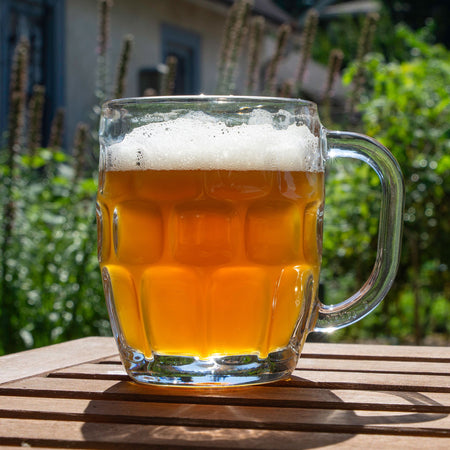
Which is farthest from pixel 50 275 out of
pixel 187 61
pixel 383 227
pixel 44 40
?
pixel 187 61

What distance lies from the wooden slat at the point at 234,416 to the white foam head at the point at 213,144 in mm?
352

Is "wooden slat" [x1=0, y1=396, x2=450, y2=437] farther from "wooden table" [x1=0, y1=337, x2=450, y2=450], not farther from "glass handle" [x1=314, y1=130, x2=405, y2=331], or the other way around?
"glass handle" [x1=314, y1=130, x2=405, y2=331]

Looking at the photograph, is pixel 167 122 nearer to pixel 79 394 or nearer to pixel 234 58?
pixel 79 394

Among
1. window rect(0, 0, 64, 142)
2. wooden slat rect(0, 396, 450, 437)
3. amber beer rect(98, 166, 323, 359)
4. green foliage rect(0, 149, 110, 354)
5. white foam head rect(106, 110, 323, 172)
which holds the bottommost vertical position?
green foliage rect(0, 149, 110, 354)

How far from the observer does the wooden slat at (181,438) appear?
91 cm

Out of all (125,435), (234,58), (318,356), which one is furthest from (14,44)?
(125,435)

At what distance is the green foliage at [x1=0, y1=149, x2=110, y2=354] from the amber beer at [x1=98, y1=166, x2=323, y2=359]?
1987 millimetres

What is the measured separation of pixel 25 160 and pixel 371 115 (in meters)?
1.77

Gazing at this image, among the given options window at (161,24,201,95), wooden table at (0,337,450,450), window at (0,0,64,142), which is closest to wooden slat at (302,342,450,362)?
wooden table at (0,337,450,450)

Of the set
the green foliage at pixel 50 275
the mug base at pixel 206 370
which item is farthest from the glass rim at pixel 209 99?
the green foliage at pixel 50 275

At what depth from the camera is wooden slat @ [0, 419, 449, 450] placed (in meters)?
0.91

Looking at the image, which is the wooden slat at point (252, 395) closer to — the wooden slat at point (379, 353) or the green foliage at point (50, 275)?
the wooden slat at point (379, 353)

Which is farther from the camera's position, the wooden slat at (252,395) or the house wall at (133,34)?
the house wall at (133,34)

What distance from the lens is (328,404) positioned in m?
1.11
